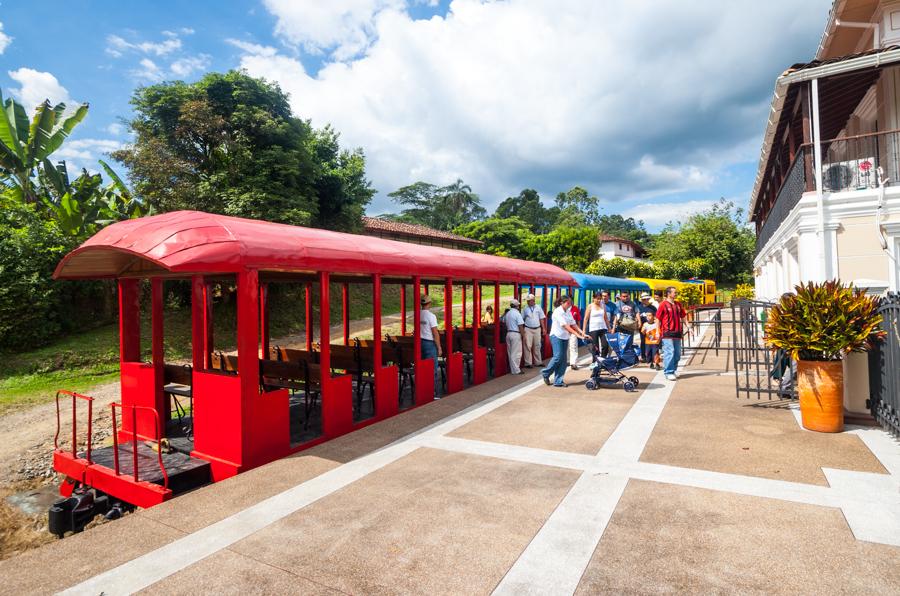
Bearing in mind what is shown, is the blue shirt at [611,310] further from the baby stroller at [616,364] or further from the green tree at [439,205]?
the green tree at [439,205]

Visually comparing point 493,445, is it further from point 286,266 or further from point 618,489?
point 286,266

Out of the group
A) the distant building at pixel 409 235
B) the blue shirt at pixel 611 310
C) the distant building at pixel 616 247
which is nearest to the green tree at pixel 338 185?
the distant building at pixel 409 235

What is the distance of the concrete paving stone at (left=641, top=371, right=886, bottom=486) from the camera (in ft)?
16.2

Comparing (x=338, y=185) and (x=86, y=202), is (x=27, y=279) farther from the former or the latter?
(x=338, y=185)

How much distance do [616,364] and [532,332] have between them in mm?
2842

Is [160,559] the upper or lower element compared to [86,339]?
lower

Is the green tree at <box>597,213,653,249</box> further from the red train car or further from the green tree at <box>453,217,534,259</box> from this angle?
the red train car

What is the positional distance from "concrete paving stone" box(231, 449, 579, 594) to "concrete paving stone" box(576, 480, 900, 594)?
0.66 meters

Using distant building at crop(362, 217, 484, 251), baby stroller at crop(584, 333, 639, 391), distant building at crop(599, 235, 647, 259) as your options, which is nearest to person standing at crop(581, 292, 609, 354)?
baby stroller at crop(584, 333, 639, 391)

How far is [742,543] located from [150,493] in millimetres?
5214

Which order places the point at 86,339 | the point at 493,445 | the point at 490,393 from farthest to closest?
the point at 86,339, the point at 490,393, the point at 493,445

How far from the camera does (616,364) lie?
30.3 ft

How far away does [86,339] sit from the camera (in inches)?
622

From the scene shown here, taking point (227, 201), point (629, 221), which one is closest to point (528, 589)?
point (227, 201)
